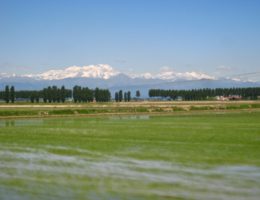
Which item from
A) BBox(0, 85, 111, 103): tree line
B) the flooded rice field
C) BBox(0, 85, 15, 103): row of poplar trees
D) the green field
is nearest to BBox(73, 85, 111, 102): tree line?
BBox(0, 85, 111, 103): tree line

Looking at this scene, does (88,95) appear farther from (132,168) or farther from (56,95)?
(132,168)

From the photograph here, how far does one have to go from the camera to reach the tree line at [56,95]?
141375 millimetres

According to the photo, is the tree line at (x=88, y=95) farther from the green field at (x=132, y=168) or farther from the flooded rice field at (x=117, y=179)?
the flooded rice field at (x=117, y=179)

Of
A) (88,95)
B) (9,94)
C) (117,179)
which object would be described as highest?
(9,94)

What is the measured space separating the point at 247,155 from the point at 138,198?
10469 millimetres

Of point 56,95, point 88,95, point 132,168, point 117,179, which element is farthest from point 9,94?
point 117,179

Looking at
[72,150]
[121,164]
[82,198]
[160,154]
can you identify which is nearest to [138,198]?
[82,198]

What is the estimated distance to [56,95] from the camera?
485 feet

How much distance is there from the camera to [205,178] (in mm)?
16578

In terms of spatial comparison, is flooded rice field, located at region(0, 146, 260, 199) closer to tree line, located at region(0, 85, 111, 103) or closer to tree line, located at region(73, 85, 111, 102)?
tree line, located at region(0, 85, 111, 103)

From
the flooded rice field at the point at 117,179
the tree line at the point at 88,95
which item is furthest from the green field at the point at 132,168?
the tree line at the point at 88,95

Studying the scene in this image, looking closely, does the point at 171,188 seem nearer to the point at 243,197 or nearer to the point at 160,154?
the point at 243,197

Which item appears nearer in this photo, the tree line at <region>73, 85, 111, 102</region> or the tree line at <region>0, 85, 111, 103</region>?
the tree line at <region>0, 85, 111, 103</region>

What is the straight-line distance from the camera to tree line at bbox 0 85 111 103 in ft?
464
